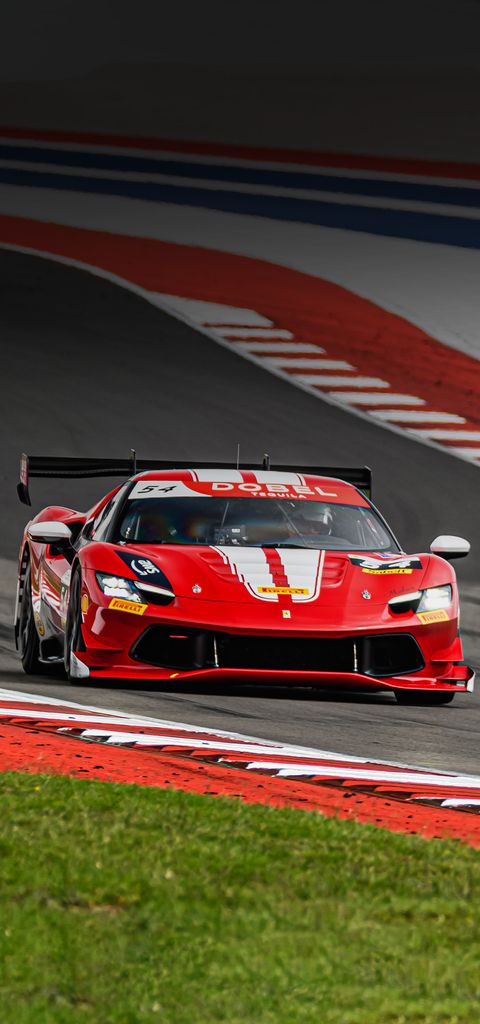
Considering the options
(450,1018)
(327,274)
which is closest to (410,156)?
(327,274)

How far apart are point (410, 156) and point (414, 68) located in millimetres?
2530

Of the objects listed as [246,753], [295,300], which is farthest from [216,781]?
[295,300]

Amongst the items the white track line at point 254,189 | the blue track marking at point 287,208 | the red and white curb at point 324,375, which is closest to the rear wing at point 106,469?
the red and white curb at point 324,375

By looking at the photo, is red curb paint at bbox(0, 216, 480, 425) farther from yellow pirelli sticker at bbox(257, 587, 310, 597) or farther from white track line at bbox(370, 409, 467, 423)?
yellow pirelli sticker at bbox(257, 587, 310, 597)

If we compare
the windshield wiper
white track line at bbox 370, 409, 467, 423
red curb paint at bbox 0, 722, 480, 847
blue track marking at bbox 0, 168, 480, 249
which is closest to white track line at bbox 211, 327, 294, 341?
white track line at bbox 370, 409, 467, 423

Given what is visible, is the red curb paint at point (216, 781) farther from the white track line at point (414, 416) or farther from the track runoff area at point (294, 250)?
the white track line at point (414, 416)

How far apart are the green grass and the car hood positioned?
350 centimetres

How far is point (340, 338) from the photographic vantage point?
24156 mm

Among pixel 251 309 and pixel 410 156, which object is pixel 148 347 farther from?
pixel 410 156

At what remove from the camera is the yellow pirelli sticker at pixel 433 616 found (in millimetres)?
8205

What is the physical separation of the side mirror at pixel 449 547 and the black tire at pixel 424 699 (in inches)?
33.9

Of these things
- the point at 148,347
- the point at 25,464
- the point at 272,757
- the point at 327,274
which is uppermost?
the point at 327,274

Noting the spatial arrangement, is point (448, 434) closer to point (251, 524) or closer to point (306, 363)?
point (306, 363)

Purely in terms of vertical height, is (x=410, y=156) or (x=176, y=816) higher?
(x=410, y=156)
